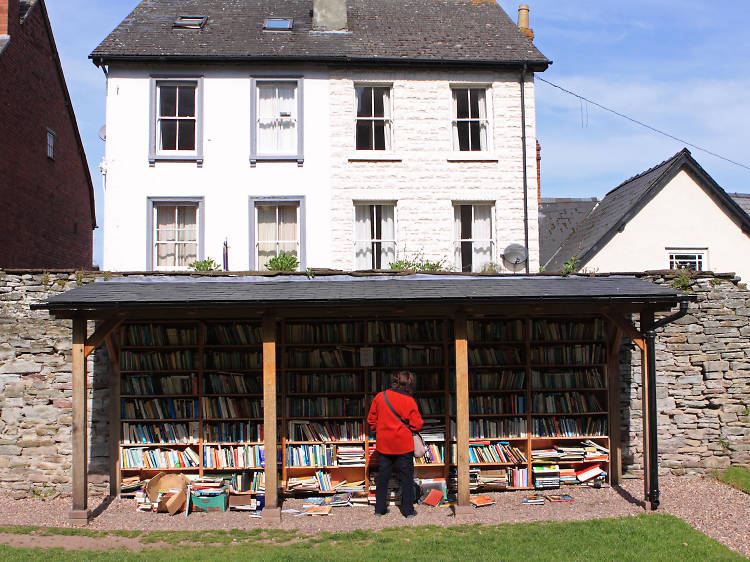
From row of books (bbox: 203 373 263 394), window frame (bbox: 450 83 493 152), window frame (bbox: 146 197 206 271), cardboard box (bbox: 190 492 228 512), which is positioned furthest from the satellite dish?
cardboard box (bbox: 190 492 228 512)

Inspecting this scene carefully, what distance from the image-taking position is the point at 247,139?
535 inches

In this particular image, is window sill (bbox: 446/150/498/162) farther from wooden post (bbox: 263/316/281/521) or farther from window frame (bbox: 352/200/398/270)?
wooden post (bbox: 263/316/281/521)

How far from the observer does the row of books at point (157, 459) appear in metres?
10.2

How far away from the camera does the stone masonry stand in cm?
1058

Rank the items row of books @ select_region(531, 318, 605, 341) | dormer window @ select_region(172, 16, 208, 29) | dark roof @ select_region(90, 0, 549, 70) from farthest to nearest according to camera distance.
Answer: dormer window @ select_region(172, 16, 208, 29), dark roof @ select_region(90, 0, 549, 70), row of books @ select_region(531, 318, 605, 341)

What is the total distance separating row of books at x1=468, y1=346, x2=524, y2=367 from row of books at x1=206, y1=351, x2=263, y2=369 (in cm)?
324

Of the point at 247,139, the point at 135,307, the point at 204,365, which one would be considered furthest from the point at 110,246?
the point at 135,307

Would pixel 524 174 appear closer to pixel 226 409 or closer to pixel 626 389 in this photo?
pixel 626 389

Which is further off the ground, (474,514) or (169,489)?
(169,489)

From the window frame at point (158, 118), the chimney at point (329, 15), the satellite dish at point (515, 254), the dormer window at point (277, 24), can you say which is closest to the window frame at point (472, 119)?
the satellite dish at point (515, 254)

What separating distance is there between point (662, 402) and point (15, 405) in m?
9.93

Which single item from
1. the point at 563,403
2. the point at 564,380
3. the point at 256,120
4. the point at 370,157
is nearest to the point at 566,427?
the point at 563,403

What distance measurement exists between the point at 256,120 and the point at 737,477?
33.8ft

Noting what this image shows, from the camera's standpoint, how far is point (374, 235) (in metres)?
13.8
